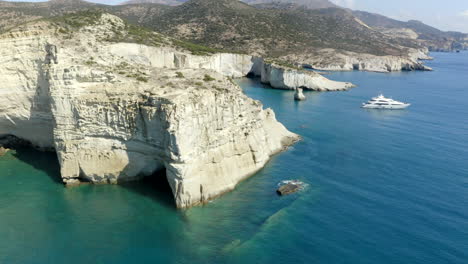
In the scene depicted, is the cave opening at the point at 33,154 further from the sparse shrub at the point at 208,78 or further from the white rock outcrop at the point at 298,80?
the white rock outcrop at the point at 298,80

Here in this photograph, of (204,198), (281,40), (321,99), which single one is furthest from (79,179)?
(281,40)

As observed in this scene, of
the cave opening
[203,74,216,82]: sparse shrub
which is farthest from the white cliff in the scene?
the cave opening

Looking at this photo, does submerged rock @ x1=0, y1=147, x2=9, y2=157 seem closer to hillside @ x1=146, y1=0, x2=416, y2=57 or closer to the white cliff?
hillside @ x1=146, y1=0, x2=416, y2=57

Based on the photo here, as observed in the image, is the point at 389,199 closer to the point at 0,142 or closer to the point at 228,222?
the point at 228,222

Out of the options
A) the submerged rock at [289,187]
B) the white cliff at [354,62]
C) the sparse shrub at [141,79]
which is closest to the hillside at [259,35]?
the white cliff at [354,62]

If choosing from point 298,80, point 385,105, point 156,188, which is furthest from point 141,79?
point 298,80

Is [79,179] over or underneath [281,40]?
underneath

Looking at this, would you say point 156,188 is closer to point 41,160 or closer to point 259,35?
point 41,160
